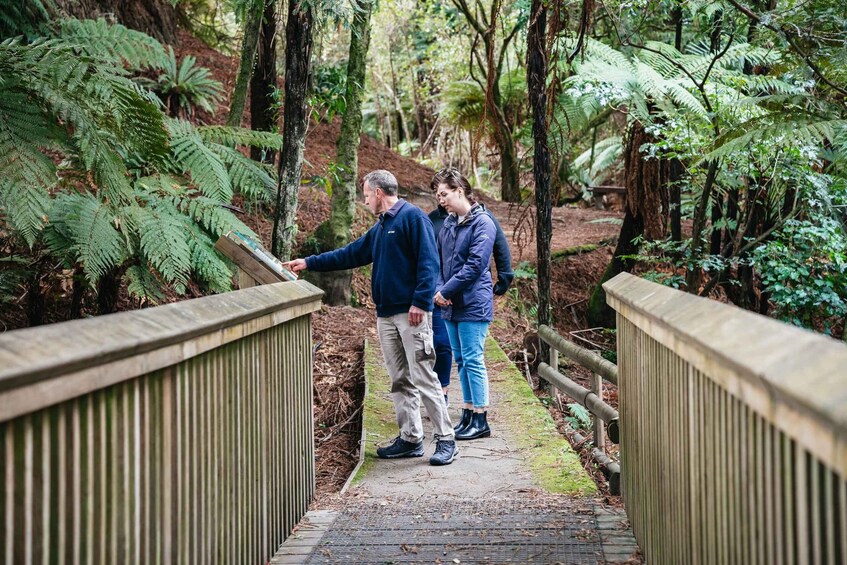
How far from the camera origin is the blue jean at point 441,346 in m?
7.46

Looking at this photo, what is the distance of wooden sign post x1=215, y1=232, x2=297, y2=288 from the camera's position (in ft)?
16.1

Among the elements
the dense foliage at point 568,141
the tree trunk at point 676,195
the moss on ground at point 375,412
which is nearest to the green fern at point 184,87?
the dense foliage at point 568,141

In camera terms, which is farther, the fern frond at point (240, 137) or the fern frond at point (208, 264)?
the fern frond at point (240, 137)

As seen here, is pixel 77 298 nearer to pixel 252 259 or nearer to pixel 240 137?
pixel 252 259

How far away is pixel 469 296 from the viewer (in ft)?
22.1

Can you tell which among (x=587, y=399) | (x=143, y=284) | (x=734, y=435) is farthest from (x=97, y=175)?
(x=734, y=435)

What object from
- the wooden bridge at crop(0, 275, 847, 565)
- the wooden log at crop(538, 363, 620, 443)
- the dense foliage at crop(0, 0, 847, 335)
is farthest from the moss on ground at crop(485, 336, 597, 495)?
the dense foliage at crop(0, 0, 847, 335)

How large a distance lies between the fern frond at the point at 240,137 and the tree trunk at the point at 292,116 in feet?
3.86

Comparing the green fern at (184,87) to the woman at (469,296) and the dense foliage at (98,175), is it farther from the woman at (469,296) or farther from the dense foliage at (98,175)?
the woman at (469,296)

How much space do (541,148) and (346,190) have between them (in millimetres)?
3471

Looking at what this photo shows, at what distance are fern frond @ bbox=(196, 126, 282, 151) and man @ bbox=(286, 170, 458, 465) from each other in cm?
229

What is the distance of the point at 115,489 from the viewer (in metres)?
2.29

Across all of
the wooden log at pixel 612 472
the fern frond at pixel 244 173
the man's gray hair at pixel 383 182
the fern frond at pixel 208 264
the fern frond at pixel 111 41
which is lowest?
the wooden log at pixel 612 472

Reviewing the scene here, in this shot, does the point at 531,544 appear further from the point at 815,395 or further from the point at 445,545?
the point at 815,395
